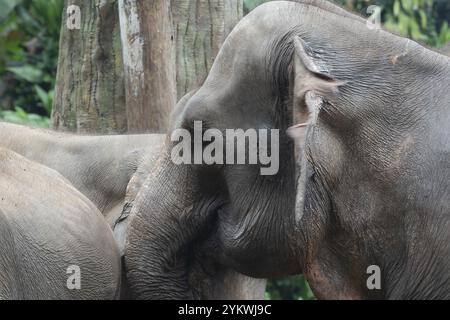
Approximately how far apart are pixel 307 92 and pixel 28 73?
6.55 m

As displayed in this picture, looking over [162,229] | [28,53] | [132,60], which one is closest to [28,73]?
[28,53]

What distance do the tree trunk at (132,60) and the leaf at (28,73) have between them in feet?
13.8

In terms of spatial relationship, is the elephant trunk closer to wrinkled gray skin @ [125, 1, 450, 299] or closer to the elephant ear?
wrinkled gray skin @ [125, 1, 450, 299]

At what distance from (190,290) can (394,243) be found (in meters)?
0.83

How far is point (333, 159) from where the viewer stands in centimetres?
291

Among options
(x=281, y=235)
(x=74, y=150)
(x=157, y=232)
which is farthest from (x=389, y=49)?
(x=74, y=150)

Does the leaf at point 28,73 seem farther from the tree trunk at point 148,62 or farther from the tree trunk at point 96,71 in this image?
the tree trunk at point 148,62

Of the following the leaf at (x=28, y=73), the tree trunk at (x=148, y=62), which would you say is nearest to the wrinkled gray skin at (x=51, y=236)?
the tree trunk at (x=148, y=62)

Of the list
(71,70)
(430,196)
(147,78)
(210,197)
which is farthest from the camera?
(71,70)

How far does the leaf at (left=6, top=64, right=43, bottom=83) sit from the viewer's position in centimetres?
902

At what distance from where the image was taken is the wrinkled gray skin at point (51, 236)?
3158 millimetres

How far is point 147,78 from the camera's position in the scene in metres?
4.41

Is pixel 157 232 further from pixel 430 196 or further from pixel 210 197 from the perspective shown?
pixel 430 196

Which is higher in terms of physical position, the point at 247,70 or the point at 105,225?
the point at 247,70
